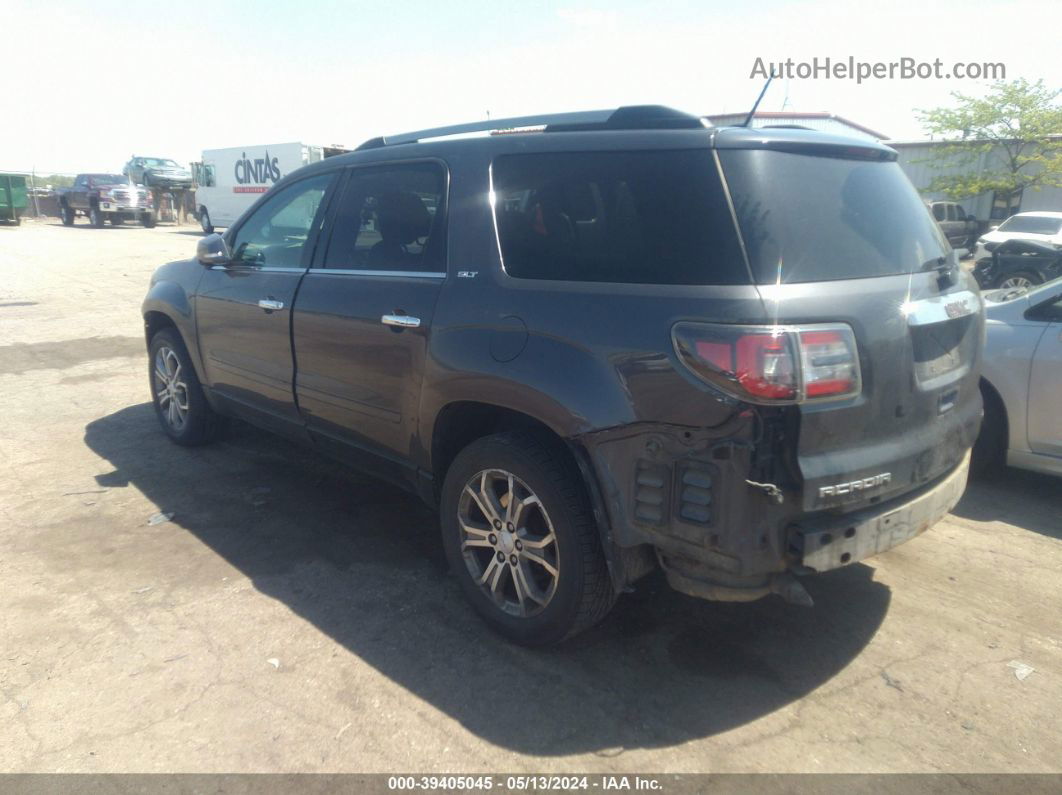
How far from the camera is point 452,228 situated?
3479mm

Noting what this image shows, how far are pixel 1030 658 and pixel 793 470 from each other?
5.13 feet

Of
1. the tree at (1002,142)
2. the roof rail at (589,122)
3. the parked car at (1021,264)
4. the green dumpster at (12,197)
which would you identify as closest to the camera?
the roof rail at (589,122)

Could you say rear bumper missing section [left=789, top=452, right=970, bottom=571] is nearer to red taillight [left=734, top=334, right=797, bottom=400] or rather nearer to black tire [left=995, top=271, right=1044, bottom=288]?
red taillight [left=734, top=334, right=797, bottom=400]

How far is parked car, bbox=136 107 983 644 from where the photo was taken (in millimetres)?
2541

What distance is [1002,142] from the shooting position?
91.9 feet

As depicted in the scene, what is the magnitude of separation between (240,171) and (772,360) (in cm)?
3106

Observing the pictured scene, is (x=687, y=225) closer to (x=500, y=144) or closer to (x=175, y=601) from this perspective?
(x=500, y=144)

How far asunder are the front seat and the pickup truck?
1324 inches

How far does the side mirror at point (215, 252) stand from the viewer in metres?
4.82

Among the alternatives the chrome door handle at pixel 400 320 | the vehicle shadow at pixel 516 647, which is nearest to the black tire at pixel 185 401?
the vehicle shadow at pixel 516 647

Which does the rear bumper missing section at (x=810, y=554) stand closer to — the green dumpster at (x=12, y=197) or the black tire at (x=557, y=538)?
the black tire at (x=557, y=538)

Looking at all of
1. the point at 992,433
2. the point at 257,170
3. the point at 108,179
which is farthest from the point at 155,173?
the point at 992,433

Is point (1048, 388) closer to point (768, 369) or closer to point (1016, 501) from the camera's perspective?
point (1016, 501)

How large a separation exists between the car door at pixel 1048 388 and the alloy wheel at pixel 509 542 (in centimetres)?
312
